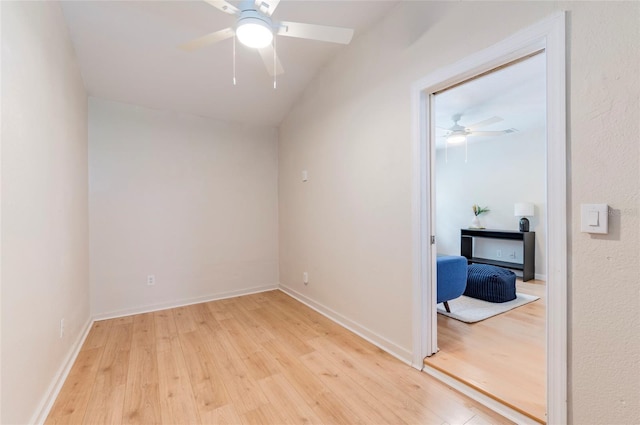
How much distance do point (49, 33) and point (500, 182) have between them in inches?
240

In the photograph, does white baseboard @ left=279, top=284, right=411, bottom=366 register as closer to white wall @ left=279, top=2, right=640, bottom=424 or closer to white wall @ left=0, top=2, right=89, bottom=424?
white wall @ left=279, top=2, right=640, bottom=424

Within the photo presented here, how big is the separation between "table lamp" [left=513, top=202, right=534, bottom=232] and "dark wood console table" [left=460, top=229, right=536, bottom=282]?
0.16m

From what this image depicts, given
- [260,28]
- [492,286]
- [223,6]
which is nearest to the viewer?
[223,6]

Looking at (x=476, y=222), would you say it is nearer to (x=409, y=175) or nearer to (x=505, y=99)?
(x=505, y=99)

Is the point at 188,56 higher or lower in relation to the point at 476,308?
higher

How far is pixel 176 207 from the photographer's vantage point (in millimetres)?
3521

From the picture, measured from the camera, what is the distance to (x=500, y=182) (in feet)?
16.8

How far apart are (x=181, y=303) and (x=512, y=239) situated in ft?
17.1

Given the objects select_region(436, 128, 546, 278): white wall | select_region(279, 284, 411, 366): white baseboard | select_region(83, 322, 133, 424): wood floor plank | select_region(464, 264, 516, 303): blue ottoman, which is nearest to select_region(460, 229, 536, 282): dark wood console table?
select_region(436, 128, 546, 278): white wall

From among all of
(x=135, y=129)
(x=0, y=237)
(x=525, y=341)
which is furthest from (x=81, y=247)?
(x=525, y=341)

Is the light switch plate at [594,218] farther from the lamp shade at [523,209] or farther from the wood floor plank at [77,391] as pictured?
the lamp shade at [523,209]

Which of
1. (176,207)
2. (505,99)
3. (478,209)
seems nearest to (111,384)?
(176,207)

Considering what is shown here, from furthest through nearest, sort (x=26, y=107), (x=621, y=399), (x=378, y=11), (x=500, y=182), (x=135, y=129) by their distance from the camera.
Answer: (x=500, y=182) → (x=135, y=129) → (x=378, y=11) → (x=26, y=107) → (x=621, y=399)

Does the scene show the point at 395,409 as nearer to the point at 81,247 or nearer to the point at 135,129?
the point at 81,247
